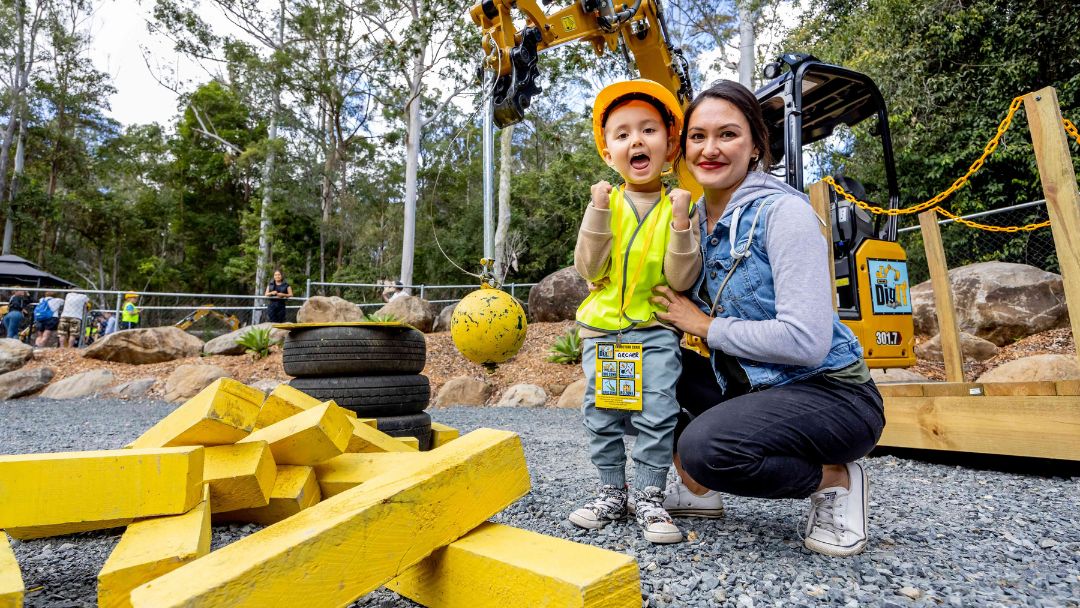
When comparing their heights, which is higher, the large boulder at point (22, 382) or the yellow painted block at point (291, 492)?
the large boulder at point (22, 382)

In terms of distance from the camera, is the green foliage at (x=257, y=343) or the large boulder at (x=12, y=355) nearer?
the large boulder at (x=12, y=355)

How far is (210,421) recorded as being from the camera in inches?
63.4

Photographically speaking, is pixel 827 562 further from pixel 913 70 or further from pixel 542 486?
pixel 913 70

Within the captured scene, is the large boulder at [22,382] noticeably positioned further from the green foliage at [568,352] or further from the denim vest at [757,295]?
the denim vest at [757,295]

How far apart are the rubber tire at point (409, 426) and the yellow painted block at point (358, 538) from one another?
181cm

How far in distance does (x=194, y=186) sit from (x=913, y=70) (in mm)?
31217

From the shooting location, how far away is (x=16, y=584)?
97cm

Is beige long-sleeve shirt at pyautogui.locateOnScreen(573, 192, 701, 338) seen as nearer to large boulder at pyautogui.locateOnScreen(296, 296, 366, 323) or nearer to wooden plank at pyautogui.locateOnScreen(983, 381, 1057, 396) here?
wooden plank at pyautogui.locateOnScreen(983, 381, 1057, 396)

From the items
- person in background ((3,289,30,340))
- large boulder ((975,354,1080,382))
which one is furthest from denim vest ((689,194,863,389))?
person in background ((3,289,30,340))

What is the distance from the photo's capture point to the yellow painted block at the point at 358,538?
2.85 feet

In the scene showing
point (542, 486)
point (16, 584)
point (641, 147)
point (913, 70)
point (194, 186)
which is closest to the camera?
point (16, 584)

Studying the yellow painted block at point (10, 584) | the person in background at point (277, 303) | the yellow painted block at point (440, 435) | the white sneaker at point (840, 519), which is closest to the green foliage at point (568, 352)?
the yellow painted block at point (440, 435)

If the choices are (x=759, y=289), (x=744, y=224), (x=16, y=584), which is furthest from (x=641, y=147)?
(x=16, y=584)

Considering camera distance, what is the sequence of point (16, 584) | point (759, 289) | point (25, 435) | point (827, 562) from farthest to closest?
point (25, 435), point (759, 289), point (827, 562), point (16, 584)
